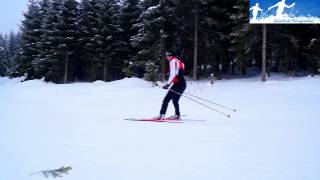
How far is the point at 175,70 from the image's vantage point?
10.5 m

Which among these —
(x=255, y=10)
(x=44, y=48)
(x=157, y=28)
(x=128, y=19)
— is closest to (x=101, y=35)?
(x=128, y=19)

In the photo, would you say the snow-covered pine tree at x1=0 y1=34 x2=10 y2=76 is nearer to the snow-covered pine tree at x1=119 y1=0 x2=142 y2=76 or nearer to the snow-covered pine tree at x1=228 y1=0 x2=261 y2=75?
the snow-covered pine tree at x1=119 y1=0 x2=142 y2=76

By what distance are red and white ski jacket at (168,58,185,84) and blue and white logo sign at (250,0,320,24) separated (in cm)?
1271

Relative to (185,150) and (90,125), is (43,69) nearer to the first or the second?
(90,125)

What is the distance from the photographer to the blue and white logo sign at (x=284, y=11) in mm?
21734

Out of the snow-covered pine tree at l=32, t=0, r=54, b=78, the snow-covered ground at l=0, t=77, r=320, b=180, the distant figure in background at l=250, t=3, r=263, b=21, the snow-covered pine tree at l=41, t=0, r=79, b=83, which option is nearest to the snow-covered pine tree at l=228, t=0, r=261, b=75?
the distant figure in background at l=250, t=3, r=263, b=21

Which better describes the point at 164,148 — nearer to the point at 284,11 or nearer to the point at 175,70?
the point at 175,70

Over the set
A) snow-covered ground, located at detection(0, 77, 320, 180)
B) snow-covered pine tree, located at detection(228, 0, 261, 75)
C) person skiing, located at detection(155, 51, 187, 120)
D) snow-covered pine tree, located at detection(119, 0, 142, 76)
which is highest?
snow-covered pine tree, located at detection(119, 0, 142, 76)

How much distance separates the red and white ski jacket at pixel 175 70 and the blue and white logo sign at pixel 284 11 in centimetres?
1271

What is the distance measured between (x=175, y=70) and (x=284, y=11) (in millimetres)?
→ 13638

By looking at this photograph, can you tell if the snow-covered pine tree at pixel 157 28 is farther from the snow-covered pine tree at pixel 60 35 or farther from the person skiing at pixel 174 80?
the person skiing at pixel 174 80

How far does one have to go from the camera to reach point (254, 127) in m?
8.69

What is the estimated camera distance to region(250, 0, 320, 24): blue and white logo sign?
71.3ft

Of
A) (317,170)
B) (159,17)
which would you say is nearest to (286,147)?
(317,170)
